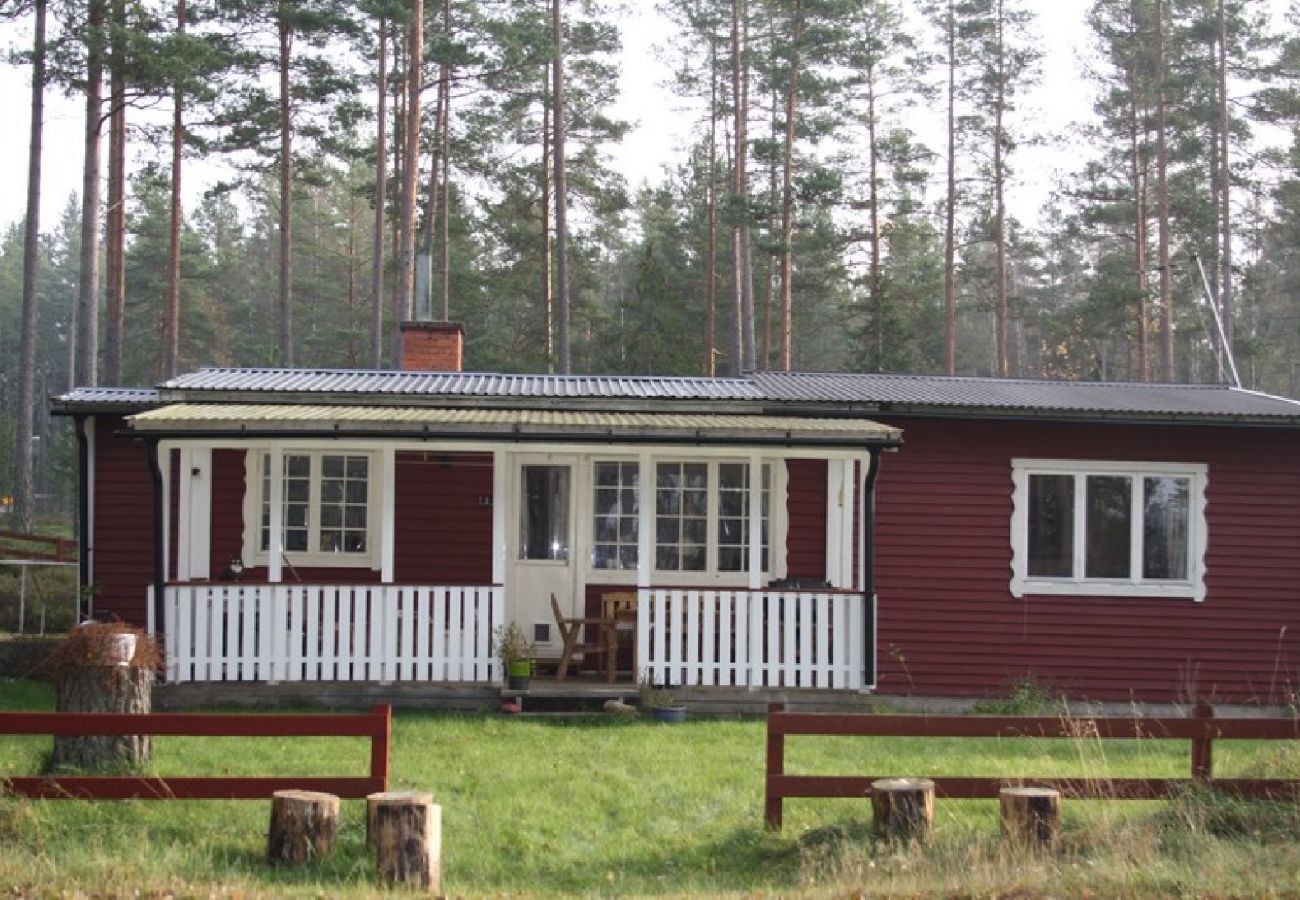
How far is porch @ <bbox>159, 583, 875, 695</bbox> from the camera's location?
11.4 metres

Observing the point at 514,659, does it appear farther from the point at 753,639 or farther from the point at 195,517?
the point at 195,517

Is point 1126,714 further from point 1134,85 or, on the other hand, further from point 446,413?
point 1134,85

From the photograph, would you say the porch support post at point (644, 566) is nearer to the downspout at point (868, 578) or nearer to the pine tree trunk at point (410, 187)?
the downspout at point (868, 578)

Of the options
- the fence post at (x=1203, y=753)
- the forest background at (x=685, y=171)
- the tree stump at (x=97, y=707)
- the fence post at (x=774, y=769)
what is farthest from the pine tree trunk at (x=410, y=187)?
the fence post at (x=1203, y=753)

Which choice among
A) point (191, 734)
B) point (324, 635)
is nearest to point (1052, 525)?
point (324, 635)

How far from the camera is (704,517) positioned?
13242 mm

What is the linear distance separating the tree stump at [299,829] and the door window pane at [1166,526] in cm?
877

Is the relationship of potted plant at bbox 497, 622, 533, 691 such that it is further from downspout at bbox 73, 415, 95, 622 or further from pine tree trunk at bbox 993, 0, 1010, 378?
pine tree trunk at bbox 993, 0, 1010, 378

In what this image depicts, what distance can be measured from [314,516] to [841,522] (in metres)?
5.11

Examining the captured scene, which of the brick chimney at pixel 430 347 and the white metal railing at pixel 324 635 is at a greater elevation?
the brick chimney at pixel 430 347

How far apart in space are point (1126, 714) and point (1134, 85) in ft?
82.5

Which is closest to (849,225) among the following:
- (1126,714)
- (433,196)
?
(433,196)

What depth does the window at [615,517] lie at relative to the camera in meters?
13.2

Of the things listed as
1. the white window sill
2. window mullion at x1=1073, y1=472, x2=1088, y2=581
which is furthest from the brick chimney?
window mullion at x1=1073, y1=472, x2=1088, y2=581
